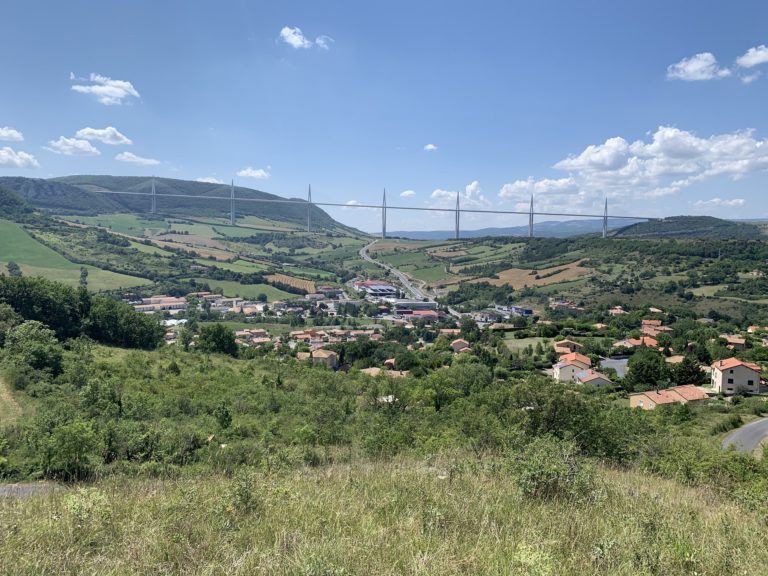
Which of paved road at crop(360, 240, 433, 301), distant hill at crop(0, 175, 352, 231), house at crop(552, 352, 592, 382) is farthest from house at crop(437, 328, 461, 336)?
distant hill at crop(0, 175, 352, 231)

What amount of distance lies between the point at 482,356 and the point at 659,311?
107 ft

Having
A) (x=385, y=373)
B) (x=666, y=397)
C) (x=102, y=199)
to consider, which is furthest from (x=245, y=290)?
(x=102, y=199)

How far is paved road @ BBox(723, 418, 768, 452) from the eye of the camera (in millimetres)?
18016

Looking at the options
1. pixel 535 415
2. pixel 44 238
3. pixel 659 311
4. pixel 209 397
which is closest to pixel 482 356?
pixel 209 397

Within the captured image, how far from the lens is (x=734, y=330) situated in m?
47.6

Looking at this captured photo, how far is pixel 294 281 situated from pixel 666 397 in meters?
67.8

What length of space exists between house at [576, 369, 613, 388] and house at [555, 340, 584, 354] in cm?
806

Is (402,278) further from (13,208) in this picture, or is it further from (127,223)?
(127,223)

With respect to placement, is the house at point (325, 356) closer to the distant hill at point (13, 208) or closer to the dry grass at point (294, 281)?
the dry grass at point (294, 281)

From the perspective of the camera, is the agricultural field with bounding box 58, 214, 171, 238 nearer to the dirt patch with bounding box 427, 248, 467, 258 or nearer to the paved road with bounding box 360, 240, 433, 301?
the paved road with bounding box 360, 240, 433, 301

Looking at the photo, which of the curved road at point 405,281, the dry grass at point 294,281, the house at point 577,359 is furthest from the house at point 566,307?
the dry grass at point 294,281

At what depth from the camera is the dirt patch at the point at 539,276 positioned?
80.6 metres

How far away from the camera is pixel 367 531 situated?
9.80 ft

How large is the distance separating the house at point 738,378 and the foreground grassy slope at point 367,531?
105ft
